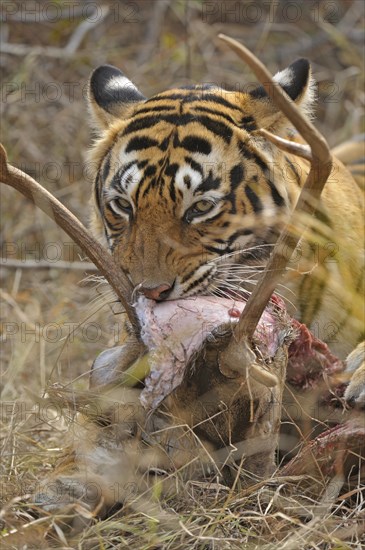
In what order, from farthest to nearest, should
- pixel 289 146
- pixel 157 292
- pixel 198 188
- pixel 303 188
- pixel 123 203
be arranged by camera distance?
pixel 123 203 → pixel 198 188 → pixel 157 292 → pixel 303 188 → pixel 289 146

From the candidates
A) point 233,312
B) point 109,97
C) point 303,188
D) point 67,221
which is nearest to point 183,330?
point 233,312

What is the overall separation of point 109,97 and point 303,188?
1.71 metres

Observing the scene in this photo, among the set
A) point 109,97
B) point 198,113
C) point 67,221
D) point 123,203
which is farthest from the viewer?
point 109,97

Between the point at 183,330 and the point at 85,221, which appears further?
the point at 85,221

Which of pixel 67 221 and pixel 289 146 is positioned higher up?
pixel 289 146

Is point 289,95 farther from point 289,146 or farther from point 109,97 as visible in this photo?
point 289,146

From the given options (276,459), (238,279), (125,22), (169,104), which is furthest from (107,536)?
(125,22)

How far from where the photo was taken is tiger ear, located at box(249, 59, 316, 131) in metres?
3.45

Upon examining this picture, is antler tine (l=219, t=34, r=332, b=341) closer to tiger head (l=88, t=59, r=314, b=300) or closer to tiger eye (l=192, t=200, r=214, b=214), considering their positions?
tiger head (l=88, t=59, r=314, b=300)

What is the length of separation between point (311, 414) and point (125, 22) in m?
5.13

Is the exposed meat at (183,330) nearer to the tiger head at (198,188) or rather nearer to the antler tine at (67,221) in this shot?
the antler tine at (67,221)

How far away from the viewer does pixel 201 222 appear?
325 centimetres

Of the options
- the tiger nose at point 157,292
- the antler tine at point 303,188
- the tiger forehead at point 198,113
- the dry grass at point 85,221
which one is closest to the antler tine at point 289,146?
the antler tine at point 303,188

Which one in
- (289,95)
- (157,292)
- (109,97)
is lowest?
(157,292)
